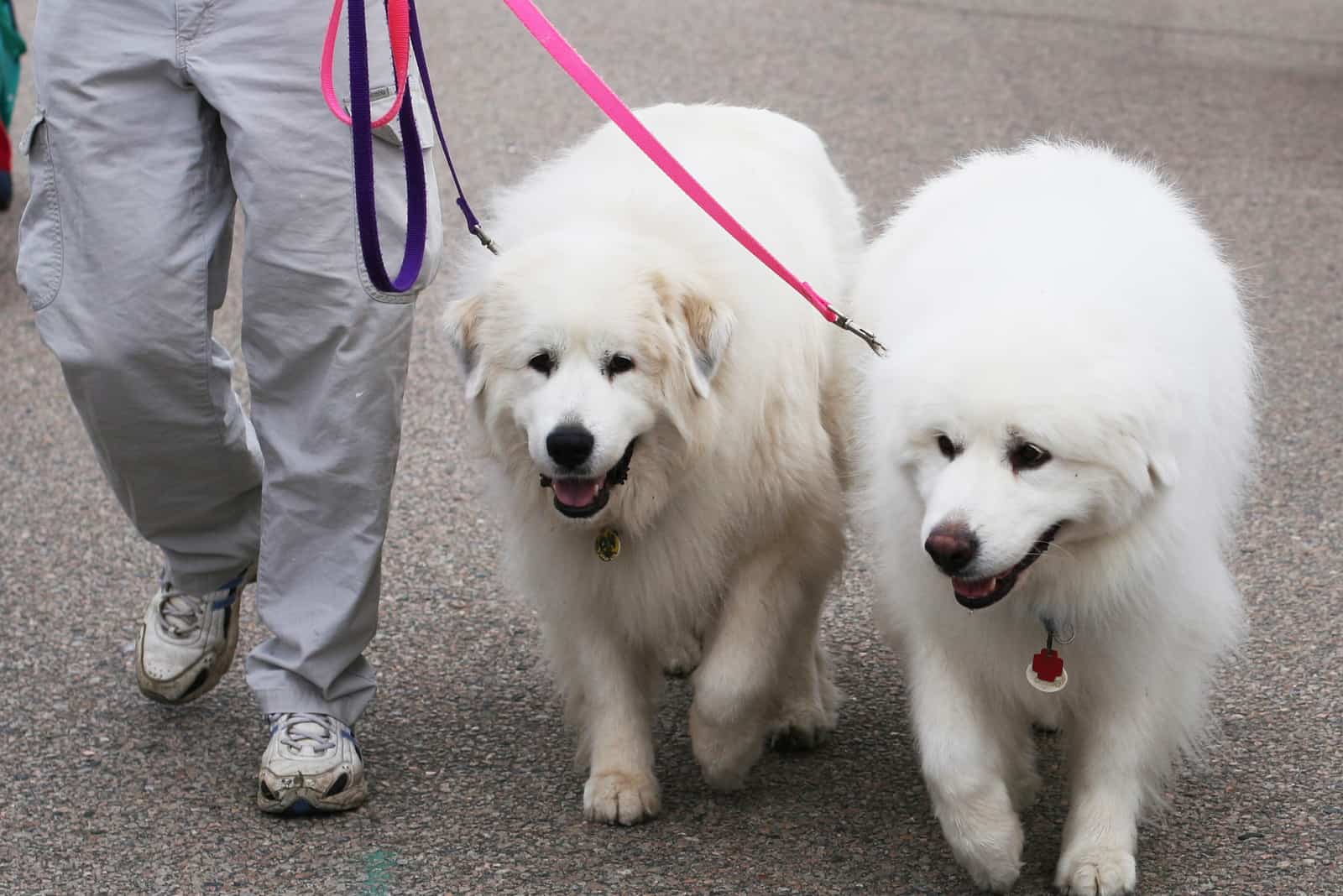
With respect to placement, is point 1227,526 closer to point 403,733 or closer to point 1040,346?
point 1040,346

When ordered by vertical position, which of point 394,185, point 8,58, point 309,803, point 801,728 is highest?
point 394,185

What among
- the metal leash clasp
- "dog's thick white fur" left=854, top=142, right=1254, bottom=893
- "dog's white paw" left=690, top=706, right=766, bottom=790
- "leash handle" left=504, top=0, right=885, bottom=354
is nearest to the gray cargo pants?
"leash handle" left=504, top=0, right=885, bottom=354

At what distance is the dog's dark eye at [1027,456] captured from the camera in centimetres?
283

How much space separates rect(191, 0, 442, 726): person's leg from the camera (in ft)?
11.3

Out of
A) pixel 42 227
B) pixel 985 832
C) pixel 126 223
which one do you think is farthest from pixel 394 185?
pixel 985 832

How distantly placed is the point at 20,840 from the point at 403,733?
88 cm

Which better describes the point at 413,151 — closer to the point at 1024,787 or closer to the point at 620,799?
the point at 620,799

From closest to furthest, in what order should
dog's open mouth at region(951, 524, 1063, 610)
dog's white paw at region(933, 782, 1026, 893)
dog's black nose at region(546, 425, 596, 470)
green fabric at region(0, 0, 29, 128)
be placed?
dog's open mouth at region(951, 524, 1063, 610) < dog's white paw at region(933, 782, 1026, 893) < dog's black nose at region(546, 425, 596, 470) < green fabric at region(0, 0, 29, 128)

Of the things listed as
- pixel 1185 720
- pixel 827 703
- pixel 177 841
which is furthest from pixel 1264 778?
pixel 177 841

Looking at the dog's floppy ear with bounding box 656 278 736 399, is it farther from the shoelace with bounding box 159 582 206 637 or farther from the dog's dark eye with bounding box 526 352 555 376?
the shoelace with bounding box 159 582 206 637

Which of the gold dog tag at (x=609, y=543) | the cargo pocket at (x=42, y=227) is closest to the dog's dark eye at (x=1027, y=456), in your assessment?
the gold dog tag at (x=609, y=543)

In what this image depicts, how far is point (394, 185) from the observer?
3.62 metres

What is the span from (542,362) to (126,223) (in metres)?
0.91

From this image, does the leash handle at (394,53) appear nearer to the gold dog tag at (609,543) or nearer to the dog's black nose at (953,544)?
the gold dog tag at (609,543)
